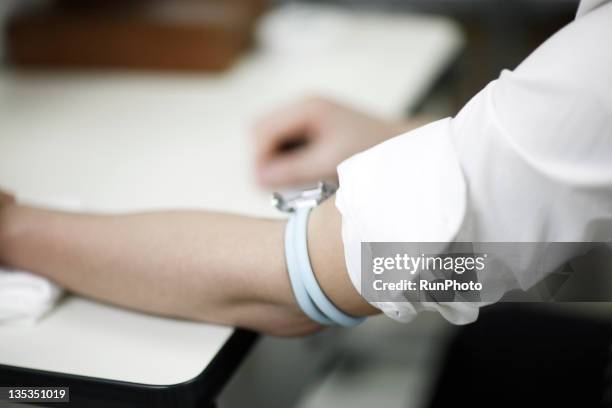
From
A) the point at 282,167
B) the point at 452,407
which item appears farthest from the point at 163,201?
the point at 452,407

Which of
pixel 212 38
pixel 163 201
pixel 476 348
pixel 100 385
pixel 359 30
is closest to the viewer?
pixel 100 385

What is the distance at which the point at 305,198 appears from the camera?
0.64 m

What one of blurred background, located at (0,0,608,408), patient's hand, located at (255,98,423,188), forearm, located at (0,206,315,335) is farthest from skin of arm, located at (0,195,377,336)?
patient's hand, located at (255,98,423,188)

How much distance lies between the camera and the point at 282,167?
836 mm

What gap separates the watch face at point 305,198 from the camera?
62 cm

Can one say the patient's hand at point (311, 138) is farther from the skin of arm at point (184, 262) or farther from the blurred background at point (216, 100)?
the skin of arm at point (184, 262)

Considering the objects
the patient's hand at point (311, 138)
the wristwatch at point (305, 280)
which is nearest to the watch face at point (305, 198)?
the wristwatch at point (305, 280)

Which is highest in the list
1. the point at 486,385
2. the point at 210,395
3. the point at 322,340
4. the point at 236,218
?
the point at 236,218

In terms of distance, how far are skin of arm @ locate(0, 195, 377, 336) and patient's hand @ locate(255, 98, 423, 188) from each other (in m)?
0.24

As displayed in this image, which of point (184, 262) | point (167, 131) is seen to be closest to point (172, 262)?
point (184, 262)

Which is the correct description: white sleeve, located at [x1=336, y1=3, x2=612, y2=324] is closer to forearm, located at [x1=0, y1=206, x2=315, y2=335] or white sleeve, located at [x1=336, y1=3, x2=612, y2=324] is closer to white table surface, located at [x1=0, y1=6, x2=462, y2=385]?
forearm, located at [x1=0, y1=206, x2=315, y2=335]

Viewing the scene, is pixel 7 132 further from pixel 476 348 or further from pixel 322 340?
pixel 476 348

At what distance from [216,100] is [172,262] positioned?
53 centimetres

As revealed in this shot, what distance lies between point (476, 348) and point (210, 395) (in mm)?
477
